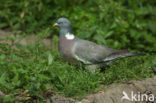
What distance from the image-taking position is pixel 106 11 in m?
6.99

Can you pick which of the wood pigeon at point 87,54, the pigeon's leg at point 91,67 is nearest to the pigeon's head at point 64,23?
the wood pigeon at point 87,54

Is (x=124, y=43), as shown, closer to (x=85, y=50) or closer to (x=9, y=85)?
(x=85, y=50)

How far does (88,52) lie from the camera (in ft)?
16.5

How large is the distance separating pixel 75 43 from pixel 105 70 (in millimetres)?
607

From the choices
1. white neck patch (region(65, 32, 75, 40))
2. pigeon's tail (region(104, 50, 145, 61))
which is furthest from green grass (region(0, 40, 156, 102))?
white neck patch (region(65, 32, 75, 40))

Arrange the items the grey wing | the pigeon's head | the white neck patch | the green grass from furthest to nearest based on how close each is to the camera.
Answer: the pigeon's head, the white neck patch, the grey wing, the green grass

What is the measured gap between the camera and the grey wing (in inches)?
196

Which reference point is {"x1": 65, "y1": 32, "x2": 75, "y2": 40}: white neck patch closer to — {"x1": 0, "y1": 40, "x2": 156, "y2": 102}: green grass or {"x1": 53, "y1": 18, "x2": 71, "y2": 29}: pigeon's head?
{"x1": 53, "y1": 18, "x2": 71, "y2": 29}: pigeon's head

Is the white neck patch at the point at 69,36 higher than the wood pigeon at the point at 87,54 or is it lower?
higher

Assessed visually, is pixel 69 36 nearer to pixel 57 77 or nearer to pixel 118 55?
pixel 118 55


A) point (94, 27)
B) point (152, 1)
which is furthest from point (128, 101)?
point (152, 1)

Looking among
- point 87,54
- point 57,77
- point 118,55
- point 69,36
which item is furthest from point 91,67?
point 57,77

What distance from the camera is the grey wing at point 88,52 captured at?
4977mm

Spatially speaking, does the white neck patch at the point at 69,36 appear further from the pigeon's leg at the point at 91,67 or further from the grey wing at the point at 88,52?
the pigeon's leg at the point at 91,67
